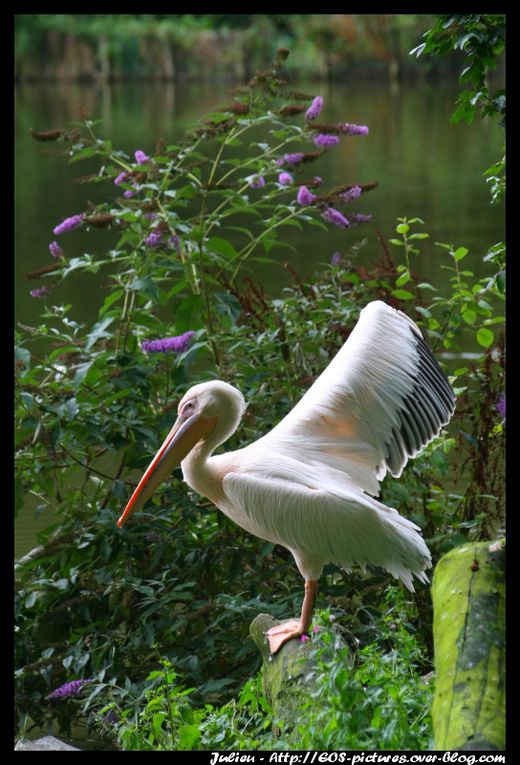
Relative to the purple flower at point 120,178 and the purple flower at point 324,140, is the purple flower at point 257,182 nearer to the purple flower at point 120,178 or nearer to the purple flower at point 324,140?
the purple flower at point 324,140

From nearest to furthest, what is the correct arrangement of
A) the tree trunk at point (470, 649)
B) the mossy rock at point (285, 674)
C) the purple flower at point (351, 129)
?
the tree trunk at point (470, 649) → the mossy rock at point (285, 674) → the purple flower at point (351, 129)

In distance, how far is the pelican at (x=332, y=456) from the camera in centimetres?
318

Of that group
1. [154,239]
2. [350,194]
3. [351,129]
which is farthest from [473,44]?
[154,239]

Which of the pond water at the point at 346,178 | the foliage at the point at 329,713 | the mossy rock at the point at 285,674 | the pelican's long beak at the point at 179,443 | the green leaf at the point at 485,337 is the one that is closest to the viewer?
the foliage at the point at 329,713

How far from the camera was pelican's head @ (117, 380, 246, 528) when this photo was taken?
338cm

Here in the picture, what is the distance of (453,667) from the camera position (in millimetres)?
2629

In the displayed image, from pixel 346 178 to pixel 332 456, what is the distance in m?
11.0

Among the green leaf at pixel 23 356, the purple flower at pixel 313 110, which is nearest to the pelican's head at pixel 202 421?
the green leaf at pixel 23 356

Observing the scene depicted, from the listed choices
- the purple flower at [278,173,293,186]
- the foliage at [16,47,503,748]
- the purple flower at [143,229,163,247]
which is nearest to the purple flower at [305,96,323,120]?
the foliage at [16,47,503,748]

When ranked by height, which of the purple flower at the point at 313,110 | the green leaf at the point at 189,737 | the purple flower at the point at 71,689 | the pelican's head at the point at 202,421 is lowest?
the purple flower at the point at 71,689

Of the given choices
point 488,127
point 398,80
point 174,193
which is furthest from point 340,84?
point 174,193

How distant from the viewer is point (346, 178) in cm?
1408
